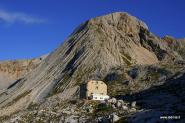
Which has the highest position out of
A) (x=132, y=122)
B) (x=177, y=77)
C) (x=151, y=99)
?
(x=177, y=77)

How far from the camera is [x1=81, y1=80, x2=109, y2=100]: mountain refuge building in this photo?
180250mm

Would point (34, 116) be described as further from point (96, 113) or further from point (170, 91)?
point (170, 91)

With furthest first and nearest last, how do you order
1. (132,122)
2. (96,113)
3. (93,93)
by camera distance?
1. (93,93)
2. (96,113)
3. (132,122)

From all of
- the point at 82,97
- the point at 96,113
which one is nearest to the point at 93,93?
the point at 82,97

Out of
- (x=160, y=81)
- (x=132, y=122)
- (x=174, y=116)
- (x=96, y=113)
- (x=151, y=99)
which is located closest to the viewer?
(x=174, y=116)

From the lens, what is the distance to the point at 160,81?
646 ft

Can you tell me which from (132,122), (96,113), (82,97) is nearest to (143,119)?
(132,122)

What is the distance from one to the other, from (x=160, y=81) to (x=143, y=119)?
7811 cm

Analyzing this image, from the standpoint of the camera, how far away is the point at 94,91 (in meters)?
185

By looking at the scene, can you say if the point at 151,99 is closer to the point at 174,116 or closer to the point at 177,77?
the point at 177,77

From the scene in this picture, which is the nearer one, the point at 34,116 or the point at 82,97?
the point at 34,116

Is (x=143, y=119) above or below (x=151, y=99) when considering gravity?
below

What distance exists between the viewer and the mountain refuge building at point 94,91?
180 m

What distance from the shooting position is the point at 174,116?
114688 millimetres
